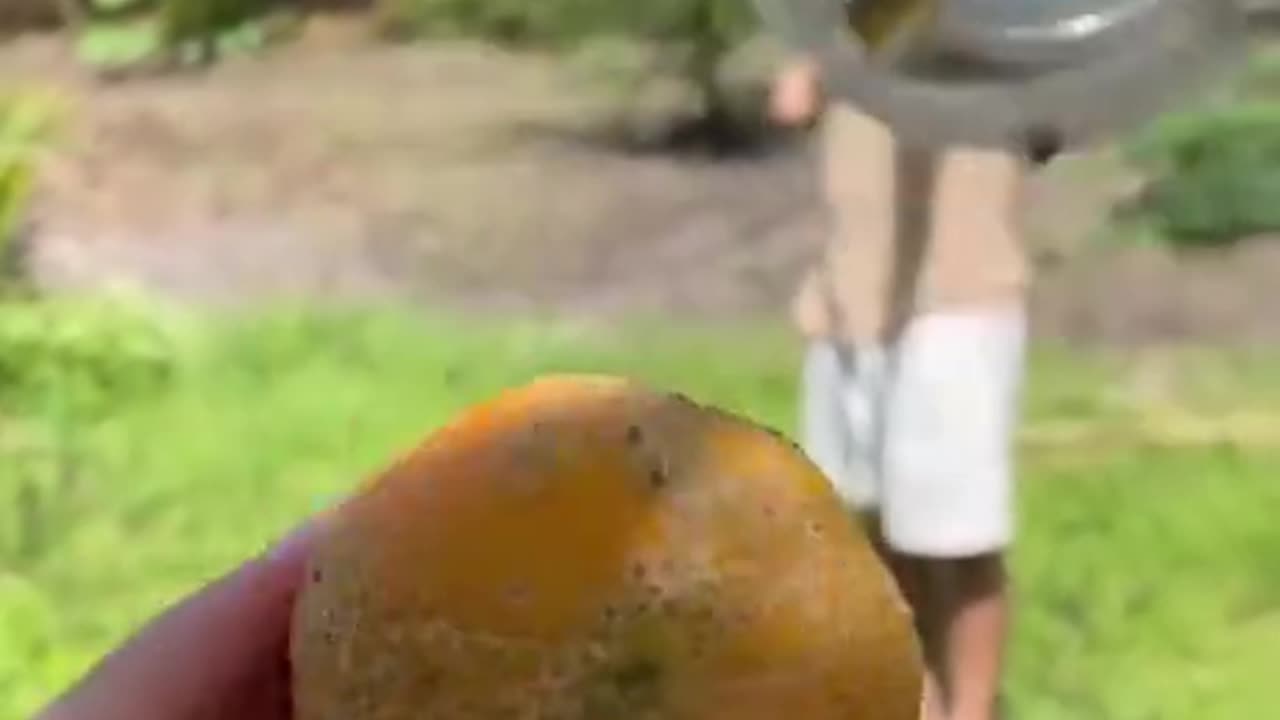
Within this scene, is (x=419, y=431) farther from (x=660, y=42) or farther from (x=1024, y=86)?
(x=660, y=42)

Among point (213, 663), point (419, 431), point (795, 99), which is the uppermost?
point (213, 663)

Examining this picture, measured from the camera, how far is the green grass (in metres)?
1.33

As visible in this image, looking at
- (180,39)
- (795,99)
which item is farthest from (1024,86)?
(180,39)

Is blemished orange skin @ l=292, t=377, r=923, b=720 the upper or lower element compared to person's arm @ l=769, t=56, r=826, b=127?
upper

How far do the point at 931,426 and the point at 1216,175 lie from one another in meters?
0.77

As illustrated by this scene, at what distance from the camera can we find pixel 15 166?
1.88 meters

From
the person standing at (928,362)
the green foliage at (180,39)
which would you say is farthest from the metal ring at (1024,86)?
the green foliage at (180,39)

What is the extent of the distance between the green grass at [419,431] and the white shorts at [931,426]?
0.29 ft

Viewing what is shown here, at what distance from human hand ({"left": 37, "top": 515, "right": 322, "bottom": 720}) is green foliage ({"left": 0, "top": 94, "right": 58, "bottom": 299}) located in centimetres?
149

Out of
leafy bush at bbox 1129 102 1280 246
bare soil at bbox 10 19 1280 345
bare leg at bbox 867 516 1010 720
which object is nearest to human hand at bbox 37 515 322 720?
bare leg at bbox 867 516 1010 720

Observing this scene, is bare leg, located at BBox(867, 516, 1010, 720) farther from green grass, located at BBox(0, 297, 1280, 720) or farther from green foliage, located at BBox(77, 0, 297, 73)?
green foliage, located at BBox(77, 0, 297, 73)

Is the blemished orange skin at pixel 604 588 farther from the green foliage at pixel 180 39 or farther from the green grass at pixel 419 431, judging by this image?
the green foliage at pixel 180 39

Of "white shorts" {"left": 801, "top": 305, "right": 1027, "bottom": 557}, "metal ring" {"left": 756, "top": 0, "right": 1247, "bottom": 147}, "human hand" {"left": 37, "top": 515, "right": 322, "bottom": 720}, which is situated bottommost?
"white shorts" {"left": 801, "top": 305, "right": 1027, "bottom": 557}

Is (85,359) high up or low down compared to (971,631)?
down
